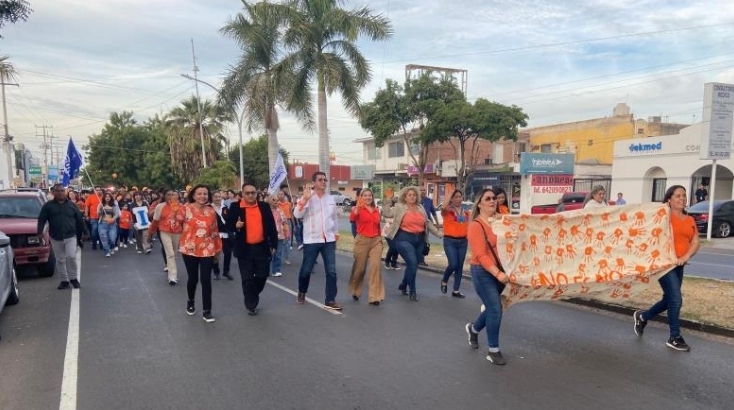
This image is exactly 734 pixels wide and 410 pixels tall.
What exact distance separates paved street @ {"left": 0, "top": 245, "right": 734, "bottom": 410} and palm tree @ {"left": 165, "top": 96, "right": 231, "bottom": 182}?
35035 mm

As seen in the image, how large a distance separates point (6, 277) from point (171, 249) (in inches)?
119

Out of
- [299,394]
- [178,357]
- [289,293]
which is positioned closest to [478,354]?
[299,394]

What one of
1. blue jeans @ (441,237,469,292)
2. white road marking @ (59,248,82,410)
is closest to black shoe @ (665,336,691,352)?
blue jeans @ (441,237,469,292)

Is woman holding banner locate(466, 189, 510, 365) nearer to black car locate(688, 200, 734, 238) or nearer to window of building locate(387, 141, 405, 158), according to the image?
black car locate(688, 200, 734, 238)

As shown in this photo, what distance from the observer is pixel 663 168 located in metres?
27.5

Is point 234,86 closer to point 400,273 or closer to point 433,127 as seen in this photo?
point 400,273

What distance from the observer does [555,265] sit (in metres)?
5.54

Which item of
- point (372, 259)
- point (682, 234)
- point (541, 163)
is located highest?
point (541, 163)

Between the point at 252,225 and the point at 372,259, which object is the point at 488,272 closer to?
the point at 372,259

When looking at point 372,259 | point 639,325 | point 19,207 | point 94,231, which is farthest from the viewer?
point 94,231

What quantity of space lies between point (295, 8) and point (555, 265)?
624 inches

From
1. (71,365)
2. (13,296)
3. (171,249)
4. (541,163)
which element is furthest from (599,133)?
(71,365)

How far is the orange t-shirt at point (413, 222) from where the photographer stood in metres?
8.06

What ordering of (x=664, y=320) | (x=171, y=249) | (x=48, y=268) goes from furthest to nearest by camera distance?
(x=48, y=268)
(x=171, y=249)
(x=664, y=320)
